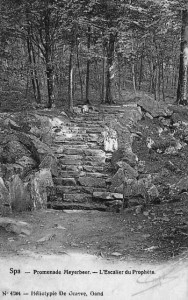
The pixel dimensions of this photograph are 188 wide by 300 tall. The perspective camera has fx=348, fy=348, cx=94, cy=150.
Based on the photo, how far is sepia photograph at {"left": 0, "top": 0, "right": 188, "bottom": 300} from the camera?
15.8 feet

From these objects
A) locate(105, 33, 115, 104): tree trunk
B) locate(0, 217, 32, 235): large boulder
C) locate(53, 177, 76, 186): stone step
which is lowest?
locate(53, 177, 76, 186): stone step

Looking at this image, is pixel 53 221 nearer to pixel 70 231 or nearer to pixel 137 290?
pixel 70 231

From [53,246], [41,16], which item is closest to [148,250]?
[53,246]

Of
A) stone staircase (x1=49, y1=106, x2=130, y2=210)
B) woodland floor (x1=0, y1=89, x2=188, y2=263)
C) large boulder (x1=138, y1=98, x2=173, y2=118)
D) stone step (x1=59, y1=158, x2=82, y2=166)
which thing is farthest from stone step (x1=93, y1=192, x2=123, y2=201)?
large boulder (x1=138, y1=98, x2=173, y2=118)

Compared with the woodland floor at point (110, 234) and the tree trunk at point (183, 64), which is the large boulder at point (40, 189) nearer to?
the woodland floor at point (110, 234)

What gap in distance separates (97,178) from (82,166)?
2.79ft

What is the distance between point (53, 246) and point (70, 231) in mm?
778

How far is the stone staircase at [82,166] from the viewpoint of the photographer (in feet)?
26.6

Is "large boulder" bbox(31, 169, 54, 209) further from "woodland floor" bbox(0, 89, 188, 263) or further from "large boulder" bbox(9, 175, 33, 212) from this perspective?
"woodland floor" bbox(0, 89, 188, 263)

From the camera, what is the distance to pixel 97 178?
9047 millimetres

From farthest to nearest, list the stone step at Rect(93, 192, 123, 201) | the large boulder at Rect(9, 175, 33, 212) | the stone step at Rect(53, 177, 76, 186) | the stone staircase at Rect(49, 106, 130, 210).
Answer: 1. the stone step at Rect(53, 177, 76, 186)
2. the stone staircase at Rect(49, 106, 130, 210)
3. the stone step at Rect(93, 192, 123, 201)
4. the large boulder at Rect(9, 175, 33, 212)

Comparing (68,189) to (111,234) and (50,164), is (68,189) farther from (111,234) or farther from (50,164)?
(111,234)

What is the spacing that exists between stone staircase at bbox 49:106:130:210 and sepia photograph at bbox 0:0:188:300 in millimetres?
29

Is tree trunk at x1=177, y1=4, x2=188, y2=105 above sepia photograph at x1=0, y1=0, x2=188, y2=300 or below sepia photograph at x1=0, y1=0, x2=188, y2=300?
above
